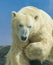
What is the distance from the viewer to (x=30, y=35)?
751 centimetres

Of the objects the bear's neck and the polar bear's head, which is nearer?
the polar bear's head

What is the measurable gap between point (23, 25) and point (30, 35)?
305 millimetres

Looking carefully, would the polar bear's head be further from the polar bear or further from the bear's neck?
the bear's neck

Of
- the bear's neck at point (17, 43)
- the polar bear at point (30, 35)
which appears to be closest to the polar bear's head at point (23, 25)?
the polar bear at point (30, 35)

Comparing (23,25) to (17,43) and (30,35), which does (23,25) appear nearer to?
(30,35)

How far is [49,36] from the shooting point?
7.69 metres

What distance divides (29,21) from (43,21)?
38cm

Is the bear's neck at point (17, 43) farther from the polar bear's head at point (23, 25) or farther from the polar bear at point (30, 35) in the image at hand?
the polar bear's head at point (23, 25)

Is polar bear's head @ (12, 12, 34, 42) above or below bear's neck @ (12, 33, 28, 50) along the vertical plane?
above

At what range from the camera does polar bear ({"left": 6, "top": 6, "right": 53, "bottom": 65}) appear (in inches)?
288

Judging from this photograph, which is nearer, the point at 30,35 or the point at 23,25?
the point at 23,25

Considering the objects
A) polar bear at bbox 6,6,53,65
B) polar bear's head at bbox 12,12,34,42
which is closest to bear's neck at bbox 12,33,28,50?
polar bear at bbox 6,6,53,65

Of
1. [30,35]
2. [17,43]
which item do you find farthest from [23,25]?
[17,43]

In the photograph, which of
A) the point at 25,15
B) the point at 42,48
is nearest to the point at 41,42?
the point at 42,48
